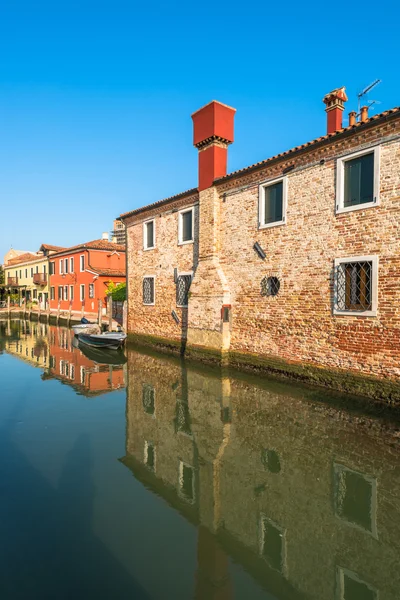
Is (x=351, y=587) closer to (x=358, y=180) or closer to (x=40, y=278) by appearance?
(x=358, y=180)

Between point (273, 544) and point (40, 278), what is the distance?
3619 centimetres

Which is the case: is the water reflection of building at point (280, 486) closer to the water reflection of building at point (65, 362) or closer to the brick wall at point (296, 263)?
the brick wall at point (296, 263)

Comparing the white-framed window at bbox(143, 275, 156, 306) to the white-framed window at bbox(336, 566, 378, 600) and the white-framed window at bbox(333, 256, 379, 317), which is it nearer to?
the white-framed window at bbox(333, 256, 379, 317)

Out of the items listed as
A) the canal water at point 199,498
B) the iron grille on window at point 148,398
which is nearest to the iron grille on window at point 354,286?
the canal water at point 199,498

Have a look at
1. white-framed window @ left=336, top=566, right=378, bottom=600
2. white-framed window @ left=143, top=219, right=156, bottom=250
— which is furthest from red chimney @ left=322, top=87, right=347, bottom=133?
white-framed window @ left=336, top=566, right=378, bottom=600

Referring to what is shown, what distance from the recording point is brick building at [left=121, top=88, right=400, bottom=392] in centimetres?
871

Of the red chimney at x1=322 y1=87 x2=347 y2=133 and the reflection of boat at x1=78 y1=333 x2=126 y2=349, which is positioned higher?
the red chimney at x1=322 y1=87 x2=347 y2=133

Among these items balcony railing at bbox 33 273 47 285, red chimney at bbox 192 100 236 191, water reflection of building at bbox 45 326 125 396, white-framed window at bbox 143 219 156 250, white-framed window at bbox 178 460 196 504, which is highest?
red chimney at bbox 192 100 236 191

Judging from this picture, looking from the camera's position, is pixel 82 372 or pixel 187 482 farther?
pixel 82 372

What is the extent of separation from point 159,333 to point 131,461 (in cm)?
1070

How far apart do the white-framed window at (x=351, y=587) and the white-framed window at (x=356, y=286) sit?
20.7 ft

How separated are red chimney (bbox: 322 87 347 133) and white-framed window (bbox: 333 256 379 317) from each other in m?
6.27

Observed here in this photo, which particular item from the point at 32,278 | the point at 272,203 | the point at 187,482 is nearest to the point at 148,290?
the point at 272,203

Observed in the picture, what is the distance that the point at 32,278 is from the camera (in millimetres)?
38938
